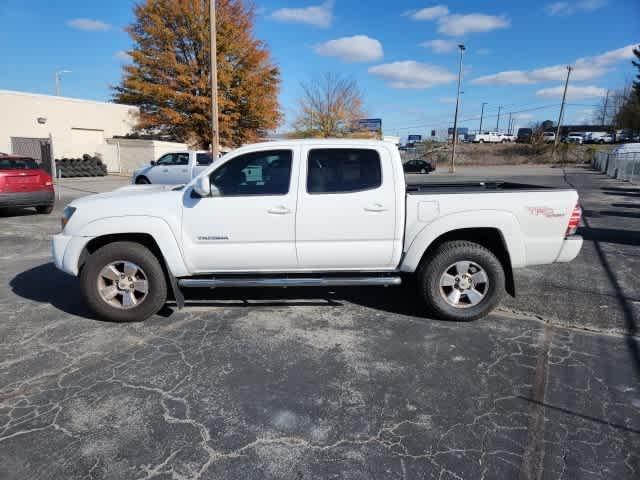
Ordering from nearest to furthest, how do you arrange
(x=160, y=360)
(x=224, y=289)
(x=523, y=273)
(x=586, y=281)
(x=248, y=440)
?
(x=248, y=440) < (x=160, y=360) < (x=224, y=289) < (x=586, y=281) < (x=523, y=273)

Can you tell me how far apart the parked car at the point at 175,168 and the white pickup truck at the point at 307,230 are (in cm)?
1333

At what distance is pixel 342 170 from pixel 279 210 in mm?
784

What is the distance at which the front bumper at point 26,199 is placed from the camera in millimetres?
10141

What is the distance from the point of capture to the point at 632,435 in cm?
271

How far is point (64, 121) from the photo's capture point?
89.2ft

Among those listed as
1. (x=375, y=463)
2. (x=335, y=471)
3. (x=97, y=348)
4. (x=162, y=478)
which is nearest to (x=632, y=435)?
(x=375, y=463)

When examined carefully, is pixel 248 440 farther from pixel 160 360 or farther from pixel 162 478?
pixel 160 360

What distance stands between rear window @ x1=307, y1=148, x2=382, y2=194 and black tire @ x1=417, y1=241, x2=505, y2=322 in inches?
39.4

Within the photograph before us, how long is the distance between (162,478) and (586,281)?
5.89 meters

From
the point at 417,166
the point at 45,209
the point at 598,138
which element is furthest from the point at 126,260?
the point at 598,138

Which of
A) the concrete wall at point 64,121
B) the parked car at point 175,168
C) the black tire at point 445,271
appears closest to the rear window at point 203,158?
the parked car at point 175,168

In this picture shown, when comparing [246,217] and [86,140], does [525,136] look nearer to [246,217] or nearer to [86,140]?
[86,140]

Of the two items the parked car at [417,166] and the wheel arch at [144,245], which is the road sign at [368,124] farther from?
the wheel arch at [144,245]

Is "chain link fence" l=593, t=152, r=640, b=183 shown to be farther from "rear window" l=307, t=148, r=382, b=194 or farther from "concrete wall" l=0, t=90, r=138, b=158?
"concrete wall" l=0, t=90, r=138, b=158
